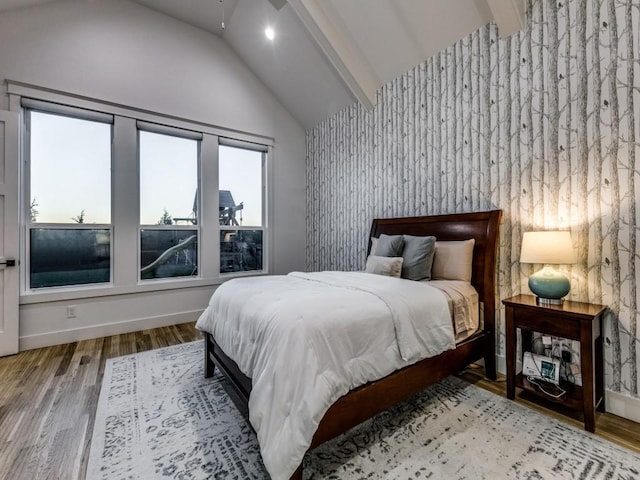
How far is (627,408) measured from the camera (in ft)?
6.04

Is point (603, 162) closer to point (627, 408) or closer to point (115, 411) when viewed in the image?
point (627, 408)

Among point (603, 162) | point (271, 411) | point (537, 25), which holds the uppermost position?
point (537, 25)

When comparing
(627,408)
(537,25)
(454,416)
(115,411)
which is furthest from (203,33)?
(627,408)

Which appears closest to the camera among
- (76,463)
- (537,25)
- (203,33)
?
(76,463)

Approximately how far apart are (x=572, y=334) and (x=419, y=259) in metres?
Result: 1.09

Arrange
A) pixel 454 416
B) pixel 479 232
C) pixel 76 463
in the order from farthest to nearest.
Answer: pixel 479 232
pixel 454 416
pixel 76 463

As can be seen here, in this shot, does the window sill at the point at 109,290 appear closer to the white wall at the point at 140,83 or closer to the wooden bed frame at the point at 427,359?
the white wall at the point at 140,83

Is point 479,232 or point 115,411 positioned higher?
point 479,232

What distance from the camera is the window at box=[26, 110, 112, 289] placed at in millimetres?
3113

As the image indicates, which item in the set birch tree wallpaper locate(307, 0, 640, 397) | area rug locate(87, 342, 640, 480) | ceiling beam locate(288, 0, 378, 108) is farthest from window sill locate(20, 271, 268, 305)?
ceiling beam locate(288, 0, 378, 108)

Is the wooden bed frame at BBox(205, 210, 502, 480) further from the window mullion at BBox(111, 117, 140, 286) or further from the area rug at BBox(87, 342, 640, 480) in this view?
the window mullion at BBox(111, 117, 140, 286)

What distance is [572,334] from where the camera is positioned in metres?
1.78

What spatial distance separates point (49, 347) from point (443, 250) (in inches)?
158

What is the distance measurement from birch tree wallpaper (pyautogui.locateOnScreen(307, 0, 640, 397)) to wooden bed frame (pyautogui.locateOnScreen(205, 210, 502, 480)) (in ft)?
0.51
